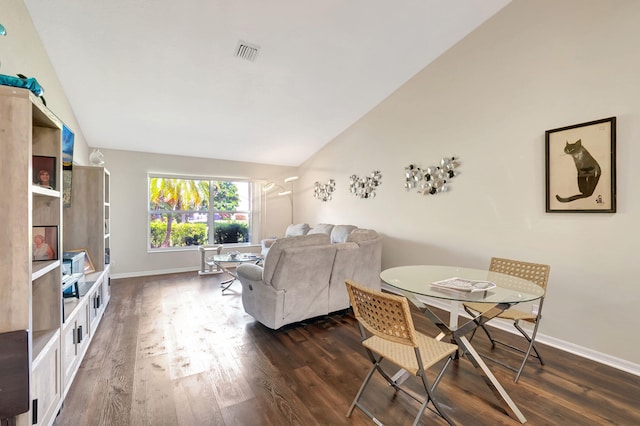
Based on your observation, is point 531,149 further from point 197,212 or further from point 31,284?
point 197,212

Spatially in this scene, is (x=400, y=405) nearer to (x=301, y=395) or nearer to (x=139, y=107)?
(x=301, y=395)

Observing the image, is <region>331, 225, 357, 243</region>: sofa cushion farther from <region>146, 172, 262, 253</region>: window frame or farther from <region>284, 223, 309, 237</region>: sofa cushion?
<region>146, 172, 262, 253</region>: window frame

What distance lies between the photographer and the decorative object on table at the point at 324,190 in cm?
597

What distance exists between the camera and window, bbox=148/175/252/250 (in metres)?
5.70

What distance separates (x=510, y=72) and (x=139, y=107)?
4.61 meters

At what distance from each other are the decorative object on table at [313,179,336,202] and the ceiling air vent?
304cm

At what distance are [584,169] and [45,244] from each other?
410 cm

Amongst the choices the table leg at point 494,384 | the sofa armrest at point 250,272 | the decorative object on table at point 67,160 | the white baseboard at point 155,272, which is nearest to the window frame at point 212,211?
the white baseboard at point 155,272

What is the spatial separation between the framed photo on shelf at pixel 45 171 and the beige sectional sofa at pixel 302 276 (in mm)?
1667

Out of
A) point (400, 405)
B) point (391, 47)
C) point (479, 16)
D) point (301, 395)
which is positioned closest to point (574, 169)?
point (479, 16)

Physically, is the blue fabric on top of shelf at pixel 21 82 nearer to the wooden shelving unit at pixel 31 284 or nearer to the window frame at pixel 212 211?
the wooden shelving unit at pixel 31 284

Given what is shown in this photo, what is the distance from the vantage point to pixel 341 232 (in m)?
5.04

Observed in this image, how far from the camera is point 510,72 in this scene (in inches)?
120

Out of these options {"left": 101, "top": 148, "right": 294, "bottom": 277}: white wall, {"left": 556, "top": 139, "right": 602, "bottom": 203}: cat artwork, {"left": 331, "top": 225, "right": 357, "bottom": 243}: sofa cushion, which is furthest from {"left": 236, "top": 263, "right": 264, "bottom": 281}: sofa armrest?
{"left": 101, "top": 148, "right": 294, "bottom": 277}: white wall
